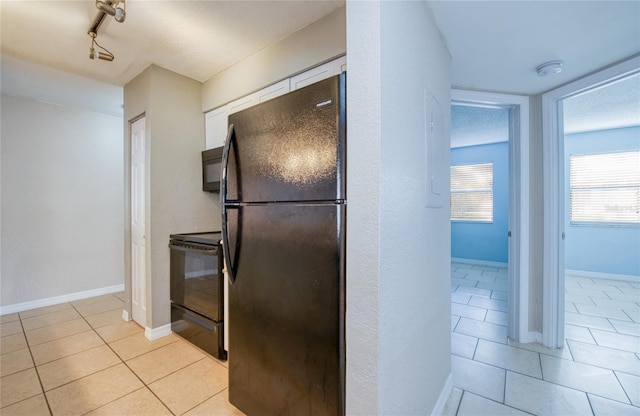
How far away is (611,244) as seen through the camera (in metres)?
4.39

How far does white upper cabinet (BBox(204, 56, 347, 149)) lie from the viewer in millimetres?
1768

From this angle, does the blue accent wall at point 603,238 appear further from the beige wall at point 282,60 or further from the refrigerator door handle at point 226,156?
the refrigerator door handle at point 226,156

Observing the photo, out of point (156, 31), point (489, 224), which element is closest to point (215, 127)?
point (156, 31)

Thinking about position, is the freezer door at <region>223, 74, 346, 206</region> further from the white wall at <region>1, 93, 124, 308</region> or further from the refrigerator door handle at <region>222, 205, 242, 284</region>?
the white wall at <region>1, 93, 124, 308</region>

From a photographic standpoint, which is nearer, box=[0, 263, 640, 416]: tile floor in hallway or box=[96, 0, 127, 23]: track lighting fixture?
box=[96, 0, 127, 23]: track lighting fixture

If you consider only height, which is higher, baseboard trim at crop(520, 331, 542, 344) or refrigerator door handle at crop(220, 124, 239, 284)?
refrigerator door handle at crop(220, 124, 239, 284)

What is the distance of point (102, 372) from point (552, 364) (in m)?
3.39

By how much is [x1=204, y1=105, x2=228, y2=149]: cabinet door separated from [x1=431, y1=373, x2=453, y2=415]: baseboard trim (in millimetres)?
2584

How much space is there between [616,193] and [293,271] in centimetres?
597

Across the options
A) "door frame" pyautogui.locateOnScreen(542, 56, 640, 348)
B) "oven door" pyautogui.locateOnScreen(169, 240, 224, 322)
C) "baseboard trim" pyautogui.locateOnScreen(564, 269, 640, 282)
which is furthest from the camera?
"baseboard trim" pyautogui.locateOnScreen(564, 269, 640, 282)

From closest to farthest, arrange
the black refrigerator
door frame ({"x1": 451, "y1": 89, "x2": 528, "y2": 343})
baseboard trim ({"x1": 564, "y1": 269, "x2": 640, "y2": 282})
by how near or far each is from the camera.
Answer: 1. the black refrigerator
2. door frame ({"x1": 451, "y1": 89, "x2": 528, "y2": 343})
3. baseboard trim ({"x1": 564, "y1": 269, "x2": 640, "y2": 282})

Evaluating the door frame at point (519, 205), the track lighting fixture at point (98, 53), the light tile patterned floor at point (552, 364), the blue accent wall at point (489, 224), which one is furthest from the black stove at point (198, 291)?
the blue accent wall at point (489, 224)

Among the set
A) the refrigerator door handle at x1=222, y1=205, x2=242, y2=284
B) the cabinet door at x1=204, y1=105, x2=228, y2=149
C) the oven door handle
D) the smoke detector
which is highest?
the smoke detector

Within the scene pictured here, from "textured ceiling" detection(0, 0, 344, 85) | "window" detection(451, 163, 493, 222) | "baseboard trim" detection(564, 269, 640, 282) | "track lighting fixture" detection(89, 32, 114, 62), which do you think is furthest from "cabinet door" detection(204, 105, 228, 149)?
"baseboard trim" detection(564, 269, 640, 282)
